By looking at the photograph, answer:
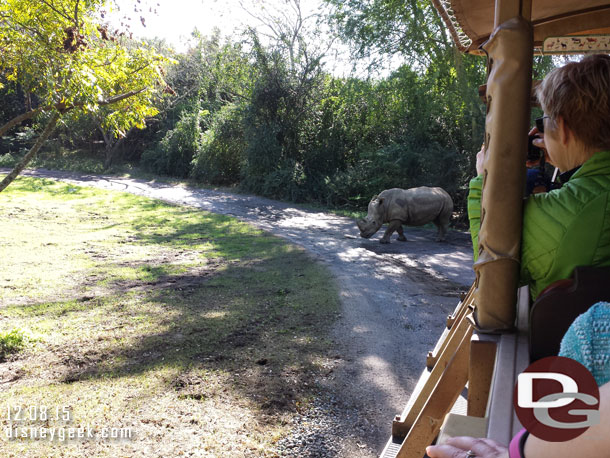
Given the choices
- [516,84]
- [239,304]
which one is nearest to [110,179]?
[239,304]

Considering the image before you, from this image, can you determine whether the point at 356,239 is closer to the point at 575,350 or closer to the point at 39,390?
the point at 39,390

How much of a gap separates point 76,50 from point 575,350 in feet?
17.6

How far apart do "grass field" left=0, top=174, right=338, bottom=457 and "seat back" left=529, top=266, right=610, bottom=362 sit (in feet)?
7.19

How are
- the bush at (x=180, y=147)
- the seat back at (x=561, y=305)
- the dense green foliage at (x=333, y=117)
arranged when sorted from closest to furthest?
1. the seat back at (x=561, y=305)
2. the dense green foliage at (x=333, y=117)
3. the bush at (x=180, y=147)

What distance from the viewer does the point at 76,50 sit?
5125 millimetres

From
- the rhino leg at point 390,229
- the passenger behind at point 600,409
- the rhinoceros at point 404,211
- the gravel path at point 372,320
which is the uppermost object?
the passenger behind at point 600,409

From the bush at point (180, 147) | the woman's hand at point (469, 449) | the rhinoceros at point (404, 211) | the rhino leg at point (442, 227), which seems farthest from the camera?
the bush at point (180, 147)

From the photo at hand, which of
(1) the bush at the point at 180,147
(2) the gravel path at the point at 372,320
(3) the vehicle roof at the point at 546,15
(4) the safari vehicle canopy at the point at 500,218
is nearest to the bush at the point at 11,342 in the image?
(2) the gravel path at the point at 372,320

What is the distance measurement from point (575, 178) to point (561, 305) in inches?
17.1

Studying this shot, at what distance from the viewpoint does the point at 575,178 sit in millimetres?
1692

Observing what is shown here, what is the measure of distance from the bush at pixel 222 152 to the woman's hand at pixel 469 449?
72.3ft

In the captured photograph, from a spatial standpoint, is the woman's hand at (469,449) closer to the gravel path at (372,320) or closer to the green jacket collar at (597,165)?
the green jacket collar at (597,165)

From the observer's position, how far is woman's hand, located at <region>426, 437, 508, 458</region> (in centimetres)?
Answer: 114

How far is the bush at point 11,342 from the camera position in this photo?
481 centimetres
